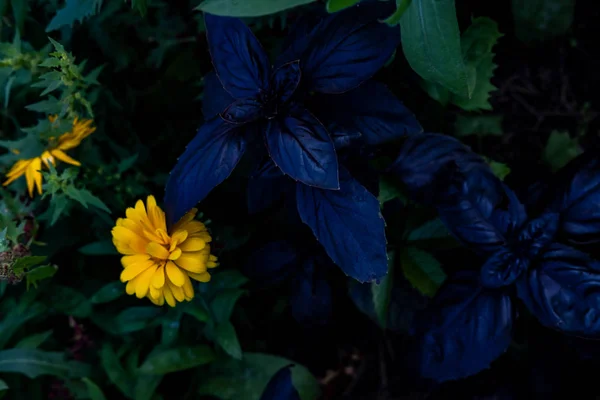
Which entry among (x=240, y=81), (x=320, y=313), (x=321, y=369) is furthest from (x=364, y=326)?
(x=240, y=81)

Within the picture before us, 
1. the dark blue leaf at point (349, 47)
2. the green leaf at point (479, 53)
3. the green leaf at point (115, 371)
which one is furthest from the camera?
the green leaf at point (115, 371)

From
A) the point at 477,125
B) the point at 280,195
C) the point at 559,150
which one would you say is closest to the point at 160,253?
the point at 280,195

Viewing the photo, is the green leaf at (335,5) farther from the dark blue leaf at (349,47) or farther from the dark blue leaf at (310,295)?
the dark blue leaf at (310,295)

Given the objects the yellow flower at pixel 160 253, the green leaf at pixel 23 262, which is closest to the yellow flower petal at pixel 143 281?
the yellow flower at pixel 160 253

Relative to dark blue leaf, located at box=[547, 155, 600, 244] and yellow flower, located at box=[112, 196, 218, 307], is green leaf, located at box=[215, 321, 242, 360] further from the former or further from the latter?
dark blue leaf, located at box=[547, 155, 600, 244]

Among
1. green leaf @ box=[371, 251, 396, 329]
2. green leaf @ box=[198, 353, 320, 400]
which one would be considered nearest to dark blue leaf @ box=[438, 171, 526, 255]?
green leaf @ box=[371, 251, 396, 329]

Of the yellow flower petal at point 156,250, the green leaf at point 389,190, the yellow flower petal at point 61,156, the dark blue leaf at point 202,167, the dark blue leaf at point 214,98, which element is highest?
the dark blue leaf at point 214,98
